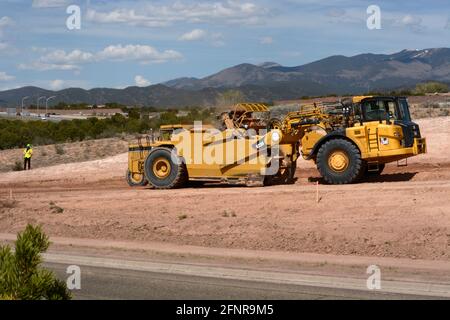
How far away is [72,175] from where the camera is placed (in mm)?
29016

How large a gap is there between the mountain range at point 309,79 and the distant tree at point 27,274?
6392 cm

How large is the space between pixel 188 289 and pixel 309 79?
103 m

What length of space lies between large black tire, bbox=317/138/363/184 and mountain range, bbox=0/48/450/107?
164 feet

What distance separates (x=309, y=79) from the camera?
11225cm

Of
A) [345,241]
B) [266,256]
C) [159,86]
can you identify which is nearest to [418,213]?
[345,241]

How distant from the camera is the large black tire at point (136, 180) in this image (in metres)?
22.7

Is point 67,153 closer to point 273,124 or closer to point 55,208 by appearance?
point 55,208

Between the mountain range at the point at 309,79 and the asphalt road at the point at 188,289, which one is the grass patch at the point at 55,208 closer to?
the asphalt road at the point at 188,289

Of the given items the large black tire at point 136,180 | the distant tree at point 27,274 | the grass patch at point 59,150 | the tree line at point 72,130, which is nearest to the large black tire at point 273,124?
the large black tire at point 136,180

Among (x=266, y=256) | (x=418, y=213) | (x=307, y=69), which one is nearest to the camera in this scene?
(x=266, y=256)

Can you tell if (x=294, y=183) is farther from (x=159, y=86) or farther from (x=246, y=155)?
(x=159, y=86)

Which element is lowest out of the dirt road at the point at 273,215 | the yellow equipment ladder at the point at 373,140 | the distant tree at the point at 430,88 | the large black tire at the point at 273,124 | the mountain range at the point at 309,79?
the dirt road at the point at 273,215

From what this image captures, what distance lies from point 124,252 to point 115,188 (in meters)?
8.71

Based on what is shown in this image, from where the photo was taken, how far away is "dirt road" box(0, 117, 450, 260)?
1492cm
